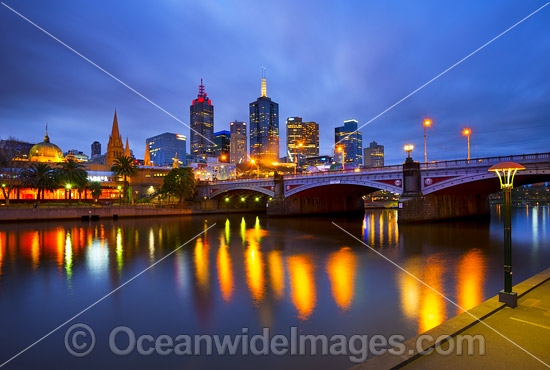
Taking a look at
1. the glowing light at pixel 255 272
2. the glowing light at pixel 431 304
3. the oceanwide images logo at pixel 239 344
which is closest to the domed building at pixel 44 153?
the glowing light at pixel 255 272

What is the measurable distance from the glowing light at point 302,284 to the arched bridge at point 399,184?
29.2 metres

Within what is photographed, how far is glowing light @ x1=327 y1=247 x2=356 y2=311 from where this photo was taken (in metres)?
12.3

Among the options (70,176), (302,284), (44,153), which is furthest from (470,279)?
(44,153)

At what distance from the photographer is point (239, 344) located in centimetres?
873

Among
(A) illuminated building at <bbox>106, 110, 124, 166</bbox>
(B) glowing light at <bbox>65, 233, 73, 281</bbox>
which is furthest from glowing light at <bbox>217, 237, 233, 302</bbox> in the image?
(A) illuminated building at <bbox>106, 110, 124, 166</bbox>

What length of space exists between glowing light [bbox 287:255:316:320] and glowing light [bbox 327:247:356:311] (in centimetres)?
101

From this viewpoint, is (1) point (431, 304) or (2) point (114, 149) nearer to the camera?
(1) point (431, 304)

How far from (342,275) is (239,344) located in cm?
882

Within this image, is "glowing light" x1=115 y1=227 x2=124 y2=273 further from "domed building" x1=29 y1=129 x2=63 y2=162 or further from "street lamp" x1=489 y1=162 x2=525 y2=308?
"domed building" x1=29 y1=129 x2=63 y2=162

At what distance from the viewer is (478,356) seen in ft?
20.9

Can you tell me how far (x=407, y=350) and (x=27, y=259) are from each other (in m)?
24.7

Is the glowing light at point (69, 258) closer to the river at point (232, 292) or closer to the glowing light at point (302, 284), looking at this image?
the river at point (232, 292)

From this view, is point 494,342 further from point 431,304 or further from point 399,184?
point 399,184

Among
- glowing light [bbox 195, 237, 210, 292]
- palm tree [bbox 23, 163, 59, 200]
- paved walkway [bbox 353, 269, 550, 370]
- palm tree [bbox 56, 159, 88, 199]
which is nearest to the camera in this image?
paved walkway [bbox 353, 269, 550, 370]
